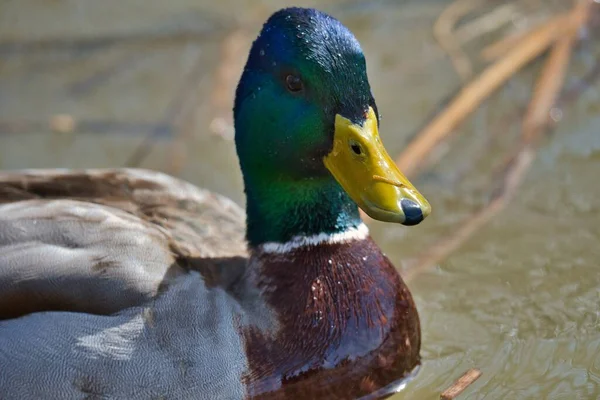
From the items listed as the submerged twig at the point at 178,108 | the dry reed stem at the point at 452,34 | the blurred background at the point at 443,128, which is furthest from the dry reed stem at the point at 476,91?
the submerged twig at the point at 178,108

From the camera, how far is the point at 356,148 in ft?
14.5

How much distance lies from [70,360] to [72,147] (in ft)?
10.3

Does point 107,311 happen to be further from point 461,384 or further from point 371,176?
point 461,384

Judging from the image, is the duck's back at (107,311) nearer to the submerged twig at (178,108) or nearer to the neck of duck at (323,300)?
the neck of duck at (323,300)

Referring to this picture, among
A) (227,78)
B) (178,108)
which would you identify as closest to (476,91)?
(227,78)

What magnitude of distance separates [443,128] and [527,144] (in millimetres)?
556

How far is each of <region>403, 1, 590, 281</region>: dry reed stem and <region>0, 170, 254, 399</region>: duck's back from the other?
1.53 m

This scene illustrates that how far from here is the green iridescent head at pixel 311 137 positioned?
4.39 metres

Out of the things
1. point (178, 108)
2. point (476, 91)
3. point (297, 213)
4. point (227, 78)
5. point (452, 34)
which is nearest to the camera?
point (297, 213)

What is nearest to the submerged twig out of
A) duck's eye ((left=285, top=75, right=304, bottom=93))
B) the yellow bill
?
duck's eye ((left=285, top=75, right=304, bottom=93))

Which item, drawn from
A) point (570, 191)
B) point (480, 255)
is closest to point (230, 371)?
point (480, 255)

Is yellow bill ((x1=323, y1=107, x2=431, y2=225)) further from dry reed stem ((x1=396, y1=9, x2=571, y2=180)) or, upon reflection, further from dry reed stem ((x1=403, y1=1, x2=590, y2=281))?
dry reed stem ((x1=396, y1=9, x2=571, y2=180))

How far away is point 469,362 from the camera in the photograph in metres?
5.00

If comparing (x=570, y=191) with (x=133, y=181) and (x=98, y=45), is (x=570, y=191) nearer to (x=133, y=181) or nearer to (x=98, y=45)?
(x=133, y=181)
